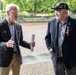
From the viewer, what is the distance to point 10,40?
343 cm

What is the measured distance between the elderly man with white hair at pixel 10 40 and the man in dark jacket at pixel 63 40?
433 millimetres

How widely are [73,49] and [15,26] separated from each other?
42.4 inches

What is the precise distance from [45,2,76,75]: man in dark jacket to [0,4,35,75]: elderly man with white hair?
43 centimetres

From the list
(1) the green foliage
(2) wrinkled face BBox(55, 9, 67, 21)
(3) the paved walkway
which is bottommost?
(1) the green foliage

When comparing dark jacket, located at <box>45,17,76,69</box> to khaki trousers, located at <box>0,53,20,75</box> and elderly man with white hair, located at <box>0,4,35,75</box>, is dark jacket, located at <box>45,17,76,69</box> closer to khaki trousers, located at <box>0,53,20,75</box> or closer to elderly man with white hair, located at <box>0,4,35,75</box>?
elderly man with white hair, located at <box>0,4,35,75</box>

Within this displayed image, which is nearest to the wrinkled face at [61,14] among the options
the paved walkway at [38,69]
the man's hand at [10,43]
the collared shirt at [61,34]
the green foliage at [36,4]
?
the collared shirt at [61,34]

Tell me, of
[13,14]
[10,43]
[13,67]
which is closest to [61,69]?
[13,67]

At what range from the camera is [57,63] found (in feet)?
13.0

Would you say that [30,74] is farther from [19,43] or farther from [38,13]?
[38,13]

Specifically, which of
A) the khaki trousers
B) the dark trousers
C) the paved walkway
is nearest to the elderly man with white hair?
the khaki trousers

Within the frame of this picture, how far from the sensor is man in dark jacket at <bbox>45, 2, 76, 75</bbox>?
3725 millimetres

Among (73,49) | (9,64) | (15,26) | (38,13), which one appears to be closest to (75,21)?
(73,49)

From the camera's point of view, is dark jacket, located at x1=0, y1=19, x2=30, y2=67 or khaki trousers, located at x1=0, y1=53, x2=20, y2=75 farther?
khaki trousers, located at x1=0, y1=53, x2=20, y2=75

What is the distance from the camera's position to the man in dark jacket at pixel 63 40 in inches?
147
